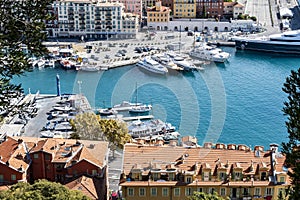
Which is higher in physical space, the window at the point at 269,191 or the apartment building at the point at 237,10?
the apartment building at the point at 237,10

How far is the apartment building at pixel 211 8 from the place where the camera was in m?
30.4

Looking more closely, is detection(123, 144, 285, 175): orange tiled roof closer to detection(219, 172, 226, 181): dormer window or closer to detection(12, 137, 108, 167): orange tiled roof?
detection(219, 172, 226, 181): dormer window

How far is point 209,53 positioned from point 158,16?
6.05m

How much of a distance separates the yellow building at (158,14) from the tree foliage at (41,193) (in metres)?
22.3

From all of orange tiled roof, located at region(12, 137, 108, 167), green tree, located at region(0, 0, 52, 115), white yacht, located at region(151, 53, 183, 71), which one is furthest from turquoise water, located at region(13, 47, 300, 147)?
green tree, located at region(0, 0, 52, 115)

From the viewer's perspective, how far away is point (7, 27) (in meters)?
3.29

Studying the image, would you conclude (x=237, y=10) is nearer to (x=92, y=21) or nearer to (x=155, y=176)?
(x=92, y=21)

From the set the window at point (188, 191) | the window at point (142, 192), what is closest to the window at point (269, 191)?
the window at point (188, 191)

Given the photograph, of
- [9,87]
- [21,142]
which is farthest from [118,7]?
[9,87]

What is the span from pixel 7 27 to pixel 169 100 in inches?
605

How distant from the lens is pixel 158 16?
29312 mm

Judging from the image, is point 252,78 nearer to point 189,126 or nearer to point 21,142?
point 189,126

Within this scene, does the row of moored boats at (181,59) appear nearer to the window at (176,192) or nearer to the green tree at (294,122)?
the window at (176,192)

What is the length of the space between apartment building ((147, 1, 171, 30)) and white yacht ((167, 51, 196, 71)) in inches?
212
